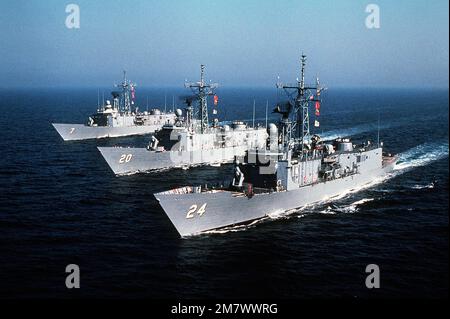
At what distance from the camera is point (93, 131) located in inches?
3423

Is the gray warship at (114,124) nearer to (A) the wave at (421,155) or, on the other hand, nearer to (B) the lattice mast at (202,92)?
A: (B) the lattice mast at (202,92)

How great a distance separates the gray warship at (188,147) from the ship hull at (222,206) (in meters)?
20.7

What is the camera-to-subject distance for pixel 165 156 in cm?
6019

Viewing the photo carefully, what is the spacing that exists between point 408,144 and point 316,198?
3860 cm

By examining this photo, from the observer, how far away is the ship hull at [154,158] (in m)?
56.0

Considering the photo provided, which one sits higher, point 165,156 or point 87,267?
point 165,156

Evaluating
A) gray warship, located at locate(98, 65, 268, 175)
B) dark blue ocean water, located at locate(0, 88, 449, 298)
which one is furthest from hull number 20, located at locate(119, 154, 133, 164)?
dark blue ocean water, located at locate(0, 88, 449, 298)

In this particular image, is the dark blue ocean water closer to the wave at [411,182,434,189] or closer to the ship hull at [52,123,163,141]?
the wave at [411,182,434,189]

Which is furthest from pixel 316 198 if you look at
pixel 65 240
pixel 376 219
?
pixel 65 240

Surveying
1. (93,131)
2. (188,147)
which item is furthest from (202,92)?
(93,131)

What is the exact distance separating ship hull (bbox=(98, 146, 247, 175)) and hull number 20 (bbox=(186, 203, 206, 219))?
17.9 meters

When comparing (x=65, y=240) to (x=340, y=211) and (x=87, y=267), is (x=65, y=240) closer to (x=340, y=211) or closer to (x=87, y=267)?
(x=87, y=267)

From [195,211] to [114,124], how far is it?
204 feet

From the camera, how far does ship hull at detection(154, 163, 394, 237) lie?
32938 mm
